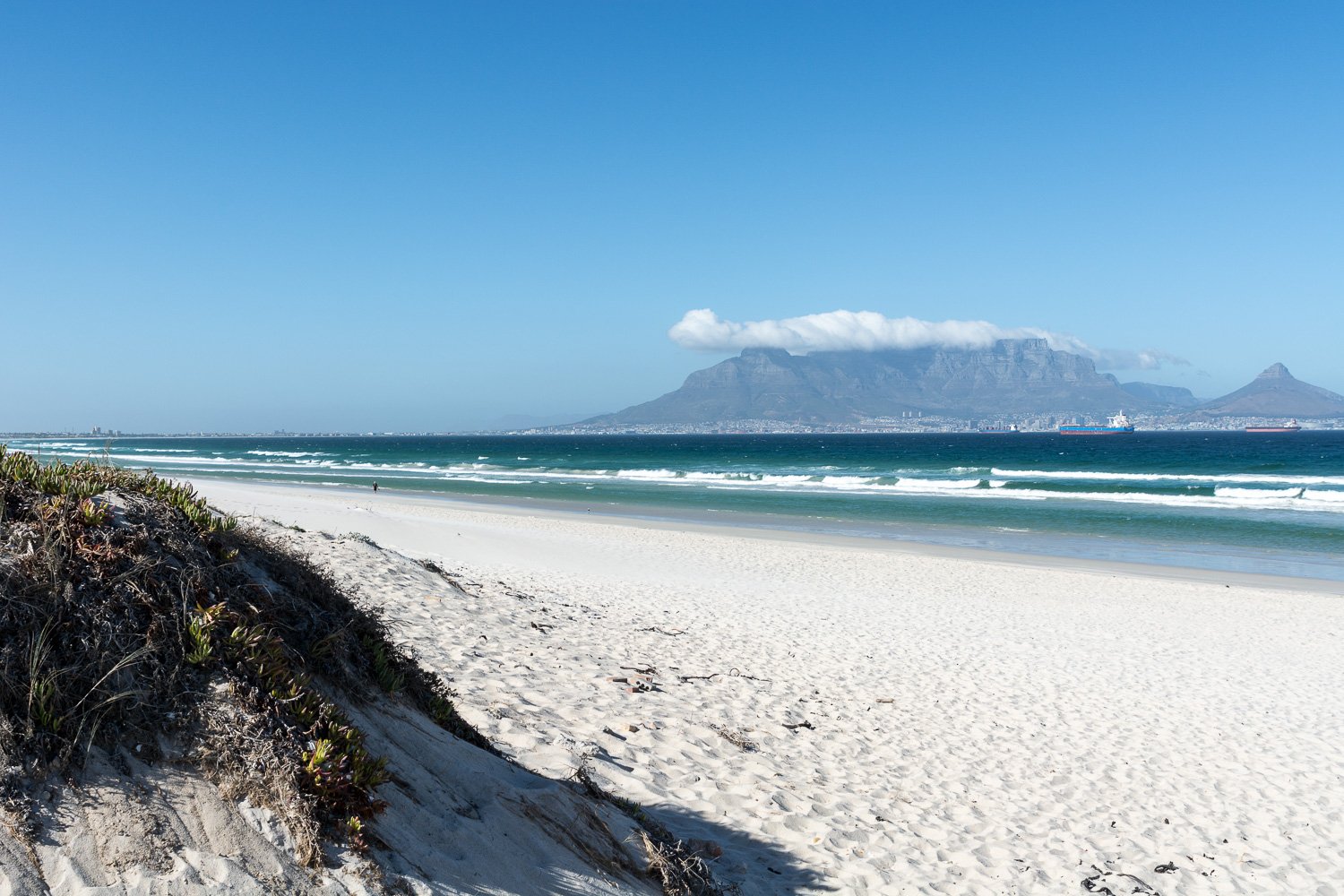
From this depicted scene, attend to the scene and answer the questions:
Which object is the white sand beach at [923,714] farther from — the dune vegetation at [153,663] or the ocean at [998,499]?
the ocean at [998,499]

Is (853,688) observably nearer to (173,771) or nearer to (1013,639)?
(1013,639)

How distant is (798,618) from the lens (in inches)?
469

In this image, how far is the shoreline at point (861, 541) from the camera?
16875mm

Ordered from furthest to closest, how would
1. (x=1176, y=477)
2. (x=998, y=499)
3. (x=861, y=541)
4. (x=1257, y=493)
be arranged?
1. (x=1176, y=477)
2. (x=1257, y=493)
3. (x=998, y=499)
4. (x=861, y=541)

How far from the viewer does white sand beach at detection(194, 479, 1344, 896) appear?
16.5 feet

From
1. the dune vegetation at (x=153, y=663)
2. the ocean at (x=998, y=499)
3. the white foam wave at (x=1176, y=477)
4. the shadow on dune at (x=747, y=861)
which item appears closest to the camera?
the dune vegetation at (x=153, y=663)

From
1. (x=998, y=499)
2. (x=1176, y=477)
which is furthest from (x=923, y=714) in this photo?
(x=1176, y=477)

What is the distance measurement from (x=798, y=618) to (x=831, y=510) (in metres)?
19.4

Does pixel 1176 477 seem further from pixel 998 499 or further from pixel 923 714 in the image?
pixel 923 714

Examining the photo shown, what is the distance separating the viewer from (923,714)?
25.0 ft

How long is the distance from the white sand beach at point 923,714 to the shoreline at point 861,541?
132cm

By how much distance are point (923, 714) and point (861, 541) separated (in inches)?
593

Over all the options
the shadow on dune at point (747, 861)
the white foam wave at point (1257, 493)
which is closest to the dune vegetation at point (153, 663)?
the shadow on dune at point (747, 861)

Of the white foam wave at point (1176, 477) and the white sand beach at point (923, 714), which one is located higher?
the white foam wave at point (1176, 477)
